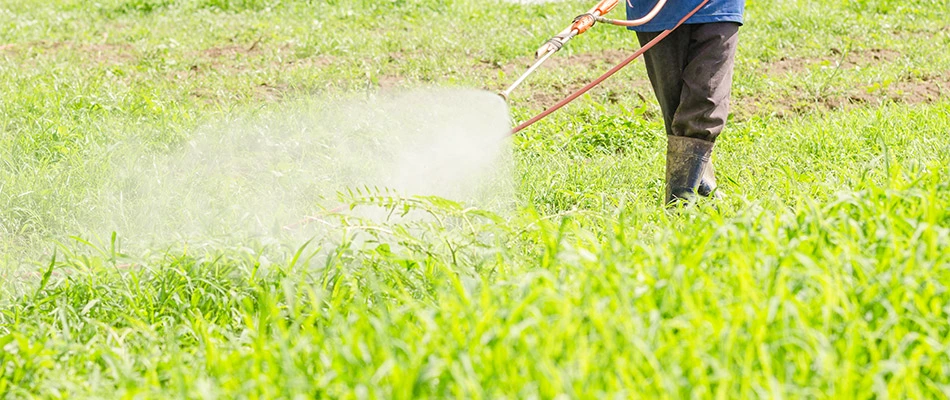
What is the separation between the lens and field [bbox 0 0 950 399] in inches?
73.0

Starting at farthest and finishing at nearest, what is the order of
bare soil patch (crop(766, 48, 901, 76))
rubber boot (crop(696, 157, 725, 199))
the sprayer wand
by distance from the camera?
bare soil patch (crop(766, 48, 901, 76)), rubber boot (crop(696, 157, 725, 199)), the sprayer wand

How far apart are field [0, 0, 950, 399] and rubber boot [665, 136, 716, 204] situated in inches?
5.5

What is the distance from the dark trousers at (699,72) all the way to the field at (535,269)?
313mm

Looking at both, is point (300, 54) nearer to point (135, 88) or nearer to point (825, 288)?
point (135, 88)

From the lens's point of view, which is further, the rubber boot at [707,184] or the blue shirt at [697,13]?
the rubber boot at [707,184]

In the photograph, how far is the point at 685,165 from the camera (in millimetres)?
3959

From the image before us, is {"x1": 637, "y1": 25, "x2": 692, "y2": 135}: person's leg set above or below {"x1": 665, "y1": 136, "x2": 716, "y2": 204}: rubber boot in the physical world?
above

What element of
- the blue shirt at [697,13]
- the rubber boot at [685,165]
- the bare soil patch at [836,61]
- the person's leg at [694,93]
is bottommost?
the bare soil patch at [836,61]

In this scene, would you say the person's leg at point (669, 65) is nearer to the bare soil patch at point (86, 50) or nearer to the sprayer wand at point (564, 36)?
the sprayer wand at point (564, 36)

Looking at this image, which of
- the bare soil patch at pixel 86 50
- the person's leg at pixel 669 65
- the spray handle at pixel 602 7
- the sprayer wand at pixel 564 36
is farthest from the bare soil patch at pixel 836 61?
the bare soil patch at pixel 86 50

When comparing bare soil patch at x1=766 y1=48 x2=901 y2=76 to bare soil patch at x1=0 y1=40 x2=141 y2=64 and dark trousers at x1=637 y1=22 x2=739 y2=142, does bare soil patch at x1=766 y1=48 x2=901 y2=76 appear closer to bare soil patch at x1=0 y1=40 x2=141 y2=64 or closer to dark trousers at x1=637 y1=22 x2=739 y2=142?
dark trousers at x1=637 y1=22 x2=739 y2=142

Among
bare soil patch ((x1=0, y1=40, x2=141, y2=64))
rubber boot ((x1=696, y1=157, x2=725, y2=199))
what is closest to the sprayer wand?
rubber boot ((x1=696, y1=157, x2=725, y2=199))

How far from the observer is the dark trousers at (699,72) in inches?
152

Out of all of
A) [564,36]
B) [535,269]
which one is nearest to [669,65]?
[564,36]
